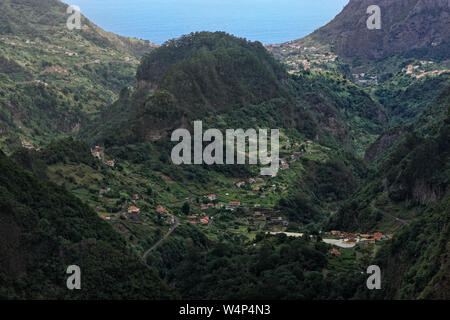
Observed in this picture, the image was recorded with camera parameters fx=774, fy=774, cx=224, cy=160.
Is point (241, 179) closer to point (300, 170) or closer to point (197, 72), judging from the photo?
point (300, 170)

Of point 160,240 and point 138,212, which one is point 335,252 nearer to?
point 160,240

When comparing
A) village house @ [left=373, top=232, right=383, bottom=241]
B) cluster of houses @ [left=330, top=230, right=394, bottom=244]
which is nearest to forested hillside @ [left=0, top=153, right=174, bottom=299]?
cluster of houses @ [left=330, top=230, right=394, bottom=244]

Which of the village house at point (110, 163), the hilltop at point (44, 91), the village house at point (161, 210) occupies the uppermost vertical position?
the hilltop at point (44, 91)

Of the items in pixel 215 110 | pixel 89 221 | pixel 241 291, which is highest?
pixel 215 110

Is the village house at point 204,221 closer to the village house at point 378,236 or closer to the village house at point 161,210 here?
the village house at point 161,210

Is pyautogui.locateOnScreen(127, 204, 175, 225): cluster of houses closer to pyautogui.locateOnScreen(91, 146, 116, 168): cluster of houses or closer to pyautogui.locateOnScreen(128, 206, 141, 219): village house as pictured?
pyautogui.locateOnScreen(128, 206, 141, 219): village house

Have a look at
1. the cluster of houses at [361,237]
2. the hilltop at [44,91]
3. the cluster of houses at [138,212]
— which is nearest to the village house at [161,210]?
the cluster of houses at [138,212]
